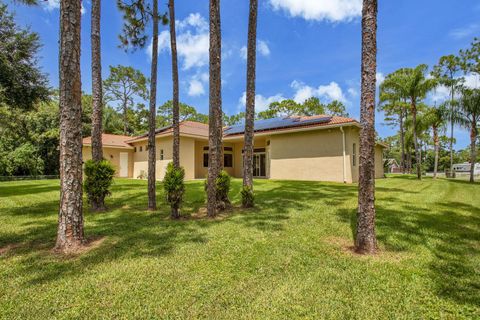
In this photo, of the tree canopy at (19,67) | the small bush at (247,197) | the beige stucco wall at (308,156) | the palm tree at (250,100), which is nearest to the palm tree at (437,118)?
the beige stucco wall at (308,156)

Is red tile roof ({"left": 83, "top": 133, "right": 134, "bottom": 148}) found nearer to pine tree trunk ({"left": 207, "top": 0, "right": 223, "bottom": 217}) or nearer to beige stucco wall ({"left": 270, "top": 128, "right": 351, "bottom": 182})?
beige stucco wall ({"left": 270, "top": 128, "right": 351, "bottom": 182})

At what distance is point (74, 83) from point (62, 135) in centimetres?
94

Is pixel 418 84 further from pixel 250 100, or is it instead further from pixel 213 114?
pixel 213 114

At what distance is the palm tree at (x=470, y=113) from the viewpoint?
16.5m

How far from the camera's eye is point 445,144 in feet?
160

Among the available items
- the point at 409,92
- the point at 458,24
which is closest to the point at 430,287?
the point at 458,24

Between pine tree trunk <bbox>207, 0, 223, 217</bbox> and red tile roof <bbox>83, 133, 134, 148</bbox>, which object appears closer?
pine tree trunk <bbox>207, 0, 223, 217</bbox>

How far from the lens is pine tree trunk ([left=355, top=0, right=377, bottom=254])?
410cm

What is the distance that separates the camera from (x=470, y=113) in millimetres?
16906

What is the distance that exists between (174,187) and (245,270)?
3.53m

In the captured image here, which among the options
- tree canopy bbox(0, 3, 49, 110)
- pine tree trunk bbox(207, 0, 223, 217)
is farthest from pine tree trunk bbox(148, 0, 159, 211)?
tree canopy bbox(0, 3, 49, 110)

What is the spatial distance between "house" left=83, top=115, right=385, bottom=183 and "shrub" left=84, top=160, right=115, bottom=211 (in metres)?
4.33

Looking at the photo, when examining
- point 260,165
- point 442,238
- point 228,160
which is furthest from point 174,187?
point 228,160

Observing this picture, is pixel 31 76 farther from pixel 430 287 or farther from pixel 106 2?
pixel 430 287
